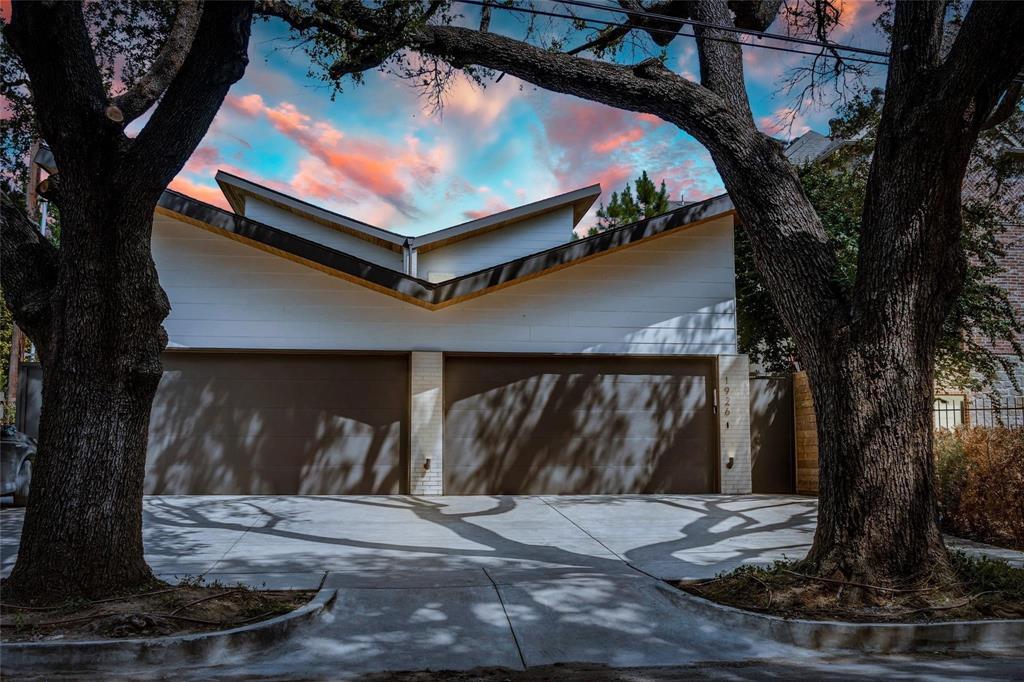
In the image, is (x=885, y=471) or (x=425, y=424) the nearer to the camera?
(x=885, y=471)

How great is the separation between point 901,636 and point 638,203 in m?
24.4

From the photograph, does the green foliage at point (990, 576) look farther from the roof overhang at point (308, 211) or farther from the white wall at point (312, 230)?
the white wall at point (312, 230)

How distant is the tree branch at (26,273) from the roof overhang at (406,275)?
22.1 ft

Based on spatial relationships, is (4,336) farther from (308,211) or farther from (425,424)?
(425,424)

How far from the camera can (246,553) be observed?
25.7 feet

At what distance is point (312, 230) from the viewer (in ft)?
62.5

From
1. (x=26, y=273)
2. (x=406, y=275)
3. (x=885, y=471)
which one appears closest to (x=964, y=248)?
(x=406, y=275)

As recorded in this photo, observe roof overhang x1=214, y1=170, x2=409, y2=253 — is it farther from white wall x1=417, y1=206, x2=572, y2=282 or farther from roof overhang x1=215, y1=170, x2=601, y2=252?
white wall x1=417, y1=206, x2=572, y2=282

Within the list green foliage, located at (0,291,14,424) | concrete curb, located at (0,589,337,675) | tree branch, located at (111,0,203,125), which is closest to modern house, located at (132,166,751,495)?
tree branch, located at (111,0,203,125)

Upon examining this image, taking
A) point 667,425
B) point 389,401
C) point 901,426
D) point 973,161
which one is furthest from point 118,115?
point 973,161

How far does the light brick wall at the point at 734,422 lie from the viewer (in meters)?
13.9

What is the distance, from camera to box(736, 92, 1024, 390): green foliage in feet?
41.2

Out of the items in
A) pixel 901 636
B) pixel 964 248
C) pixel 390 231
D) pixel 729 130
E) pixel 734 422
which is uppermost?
pixel 390 231

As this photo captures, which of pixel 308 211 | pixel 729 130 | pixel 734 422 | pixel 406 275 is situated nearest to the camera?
pixel 729 130
